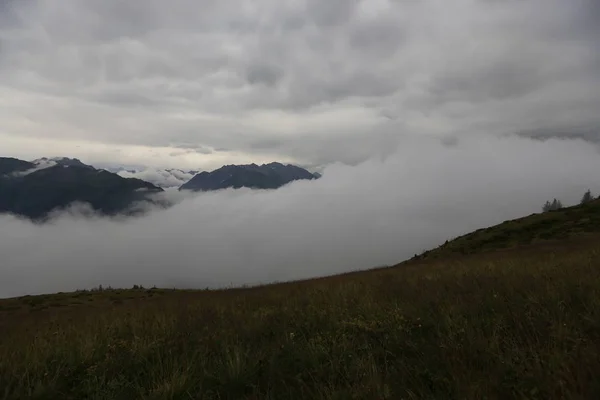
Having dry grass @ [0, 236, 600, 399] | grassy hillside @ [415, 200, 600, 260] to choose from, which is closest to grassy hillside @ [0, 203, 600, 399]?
dry grass @ [0, 236, 600, 399]

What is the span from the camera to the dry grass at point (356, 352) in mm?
3445

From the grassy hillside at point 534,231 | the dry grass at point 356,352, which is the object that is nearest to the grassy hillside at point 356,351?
the dry grass at point 356,352

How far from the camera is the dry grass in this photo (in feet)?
11.3

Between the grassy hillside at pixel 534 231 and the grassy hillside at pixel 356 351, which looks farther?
the grassy hillside at pixel 534 231

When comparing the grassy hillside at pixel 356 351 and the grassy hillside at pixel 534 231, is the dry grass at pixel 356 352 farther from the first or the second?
the grassy hillside at pixel 534 231

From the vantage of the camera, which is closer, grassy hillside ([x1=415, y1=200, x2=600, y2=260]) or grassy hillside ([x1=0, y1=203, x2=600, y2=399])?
grassy hillside ([x1=0, y1=203, x2=600, y2=399])

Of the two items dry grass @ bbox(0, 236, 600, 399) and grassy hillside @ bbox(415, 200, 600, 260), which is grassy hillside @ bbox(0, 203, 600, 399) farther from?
grassy hillside @ bbox(415, 200, 600, 260)

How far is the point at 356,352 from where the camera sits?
4719 millimetres

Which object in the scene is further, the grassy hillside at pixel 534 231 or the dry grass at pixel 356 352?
the grassy hillside at pixel 534 231

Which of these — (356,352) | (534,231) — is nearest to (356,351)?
(356,352)

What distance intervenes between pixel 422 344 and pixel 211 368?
2.58 m

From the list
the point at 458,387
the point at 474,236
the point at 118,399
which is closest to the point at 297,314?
the point at 118,399

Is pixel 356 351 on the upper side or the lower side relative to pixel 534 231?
lower

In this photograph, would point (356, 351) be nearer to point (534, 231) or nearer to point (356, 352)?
point (356, 352)
